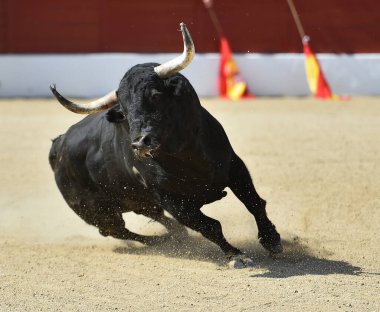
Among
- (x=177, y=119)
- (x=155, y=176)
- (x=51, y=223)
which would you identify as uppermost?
(x=177, y=119)

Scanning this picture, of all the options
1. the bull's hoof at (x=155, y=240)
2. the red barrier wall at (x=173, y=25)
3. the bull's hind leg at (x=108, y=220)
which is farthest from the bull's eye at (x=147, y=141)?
the red barrier wall at (x=173, y=25)

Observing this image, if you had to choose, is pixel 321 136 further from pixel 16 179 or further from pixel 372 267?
pixel 372 267

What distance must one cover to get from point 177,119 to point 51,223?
2273 millimetres

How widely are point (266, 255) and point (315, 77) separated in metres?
6.88

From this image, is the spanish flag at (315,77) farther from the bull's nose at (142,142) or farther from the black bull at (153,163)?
the bull's nose at (142,142)

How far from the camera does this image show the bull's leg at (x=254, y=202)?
4871 millimetres

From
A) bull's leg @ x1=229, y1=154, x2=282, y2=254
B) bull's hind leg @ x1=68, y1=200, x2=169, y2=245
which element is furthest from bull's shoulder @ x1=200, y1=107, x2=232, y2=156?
bull's hind leg @ x1=68, y1=200, x2=169, y2=245

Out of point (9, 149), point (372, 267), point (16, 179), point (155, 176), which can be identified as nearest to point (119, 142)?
point (155, 176)

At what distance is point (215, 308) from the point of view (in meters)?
3.76

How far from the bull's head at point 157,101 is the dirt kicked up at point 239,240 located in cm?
68

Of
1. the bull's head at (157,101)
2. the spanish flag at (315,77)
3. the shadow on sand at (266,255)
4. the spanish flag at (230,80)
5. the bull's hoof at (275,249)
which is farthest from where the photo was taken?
the spanish flag at (230,80)

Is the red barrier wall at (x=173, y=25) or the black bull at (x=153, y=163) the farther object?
the red barrier wall at (x=173, y=25)

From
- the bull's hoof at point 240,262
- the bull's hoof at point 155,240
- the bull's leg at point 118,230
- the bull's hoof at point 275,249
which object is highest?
the bull's hoof at point 275,249

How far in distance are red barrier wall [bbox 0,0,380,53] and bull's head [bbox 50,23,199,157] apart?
7566mm
